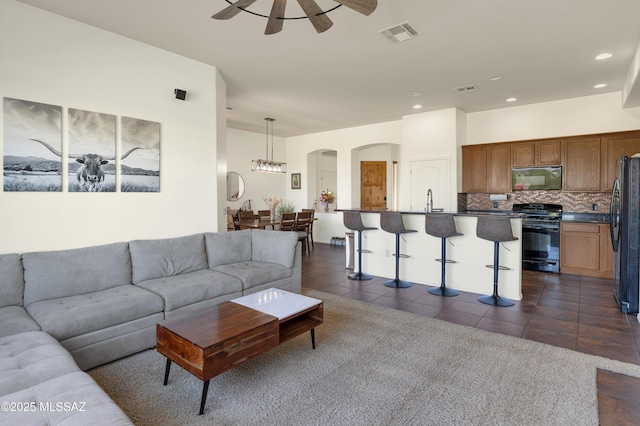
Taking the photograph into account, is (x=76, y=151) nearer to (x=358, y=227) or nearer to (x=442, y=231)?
(x=358, y=227)

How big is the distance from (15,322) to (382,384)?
2.46 metres

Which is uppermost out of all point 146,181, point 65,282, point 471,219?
point 146,181

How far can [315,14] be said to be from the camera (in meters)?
2.20

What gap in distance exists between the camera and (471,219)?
4.50 metres

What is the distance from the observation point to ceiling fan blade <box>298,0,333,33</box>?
82.9 inches

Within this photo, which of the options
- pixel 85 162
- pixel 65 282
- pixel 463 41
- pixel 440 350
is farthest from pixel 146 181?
pixel 463 41

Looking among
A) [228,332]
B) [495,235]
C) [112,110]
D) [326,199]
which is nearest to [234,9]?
[112,110]

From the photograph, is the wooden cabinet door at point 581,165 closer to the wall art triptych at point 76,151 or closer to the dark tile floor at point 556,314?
the dark tile floor at point 556,314

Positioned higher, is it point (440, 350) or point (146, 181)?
point (146, 181)

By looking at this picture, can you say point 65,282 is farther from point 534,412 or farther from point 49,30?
point 534,412

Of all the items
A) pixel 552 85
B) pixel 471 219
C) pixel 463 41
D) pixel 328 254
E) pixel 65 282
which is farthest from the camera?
pixel 328 254

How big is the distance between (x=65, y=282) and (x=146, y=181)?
4.32 ft

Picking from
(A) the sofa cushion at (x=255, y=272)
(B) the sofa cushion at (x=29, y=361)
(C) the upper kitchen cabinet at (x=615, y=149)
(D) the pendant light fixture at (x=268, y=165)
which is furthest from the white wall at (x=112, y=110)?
(C) the upper kitchen cabinet at (x=615, y=149)

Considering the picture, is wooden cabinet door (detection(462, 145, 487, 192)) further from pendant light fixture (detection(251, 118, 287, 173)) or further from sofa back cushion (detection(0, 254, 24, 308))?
sofa back cushion (detection(0, 254, 24, 308))
